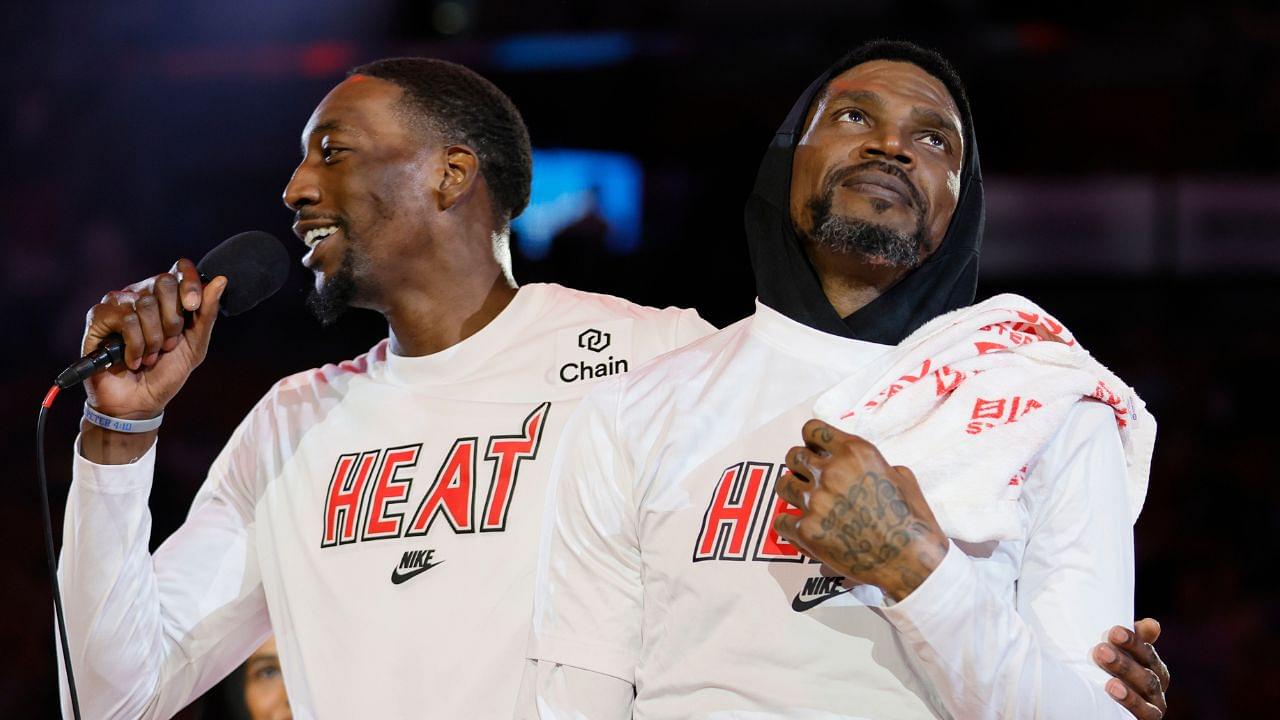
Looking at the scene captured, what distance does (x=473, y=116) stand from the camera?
2.44 m

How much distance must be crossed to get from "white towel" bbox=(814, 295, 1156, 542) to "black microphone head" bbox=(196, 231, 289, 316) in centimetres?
87

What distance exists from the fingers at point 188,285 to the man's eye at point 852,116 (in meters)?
0.90

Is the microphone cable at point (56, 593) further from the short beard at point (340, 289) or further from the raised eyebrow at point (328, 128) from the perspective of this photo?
the raised eyebrow at point (328, 128)

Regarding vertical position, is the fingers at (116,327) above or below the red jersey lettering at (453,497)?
above

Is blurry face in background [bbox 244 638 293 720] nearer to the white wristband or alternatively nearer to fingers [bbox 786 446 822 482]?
the white wristband

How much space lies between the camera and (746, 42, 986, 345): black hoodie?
1770 mm

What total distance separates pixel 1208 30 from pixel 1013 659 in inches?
196

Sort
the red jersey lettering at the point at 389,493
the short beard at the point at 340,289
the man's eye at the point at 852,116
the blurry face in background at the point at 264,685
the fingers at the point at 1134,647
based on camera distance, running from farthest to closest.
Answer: the blurry face in background at the point at 264,685 → the short beard at the point at 340,289 → the red jersey lettering at the point at 389,493 → the man's eye at the point at 852,116 → the fingers at the point at 1134,647

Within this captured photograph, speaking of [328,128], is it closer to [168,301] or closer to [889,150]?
[168,301]

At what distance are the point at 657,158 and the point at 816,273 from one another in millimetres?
4343

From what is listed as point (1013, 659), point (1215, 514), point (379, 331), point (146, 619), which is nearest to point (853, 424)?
point (1013, 659)

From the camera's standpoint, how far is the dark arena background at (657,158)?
210 inches

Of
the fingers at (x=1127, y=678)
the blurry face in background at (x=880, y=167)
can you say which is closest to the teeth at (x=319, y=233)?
the blurry face in background at (x=880, y=167)

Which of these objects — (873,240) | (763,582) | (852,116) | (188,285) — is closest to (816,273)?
(873,240)
